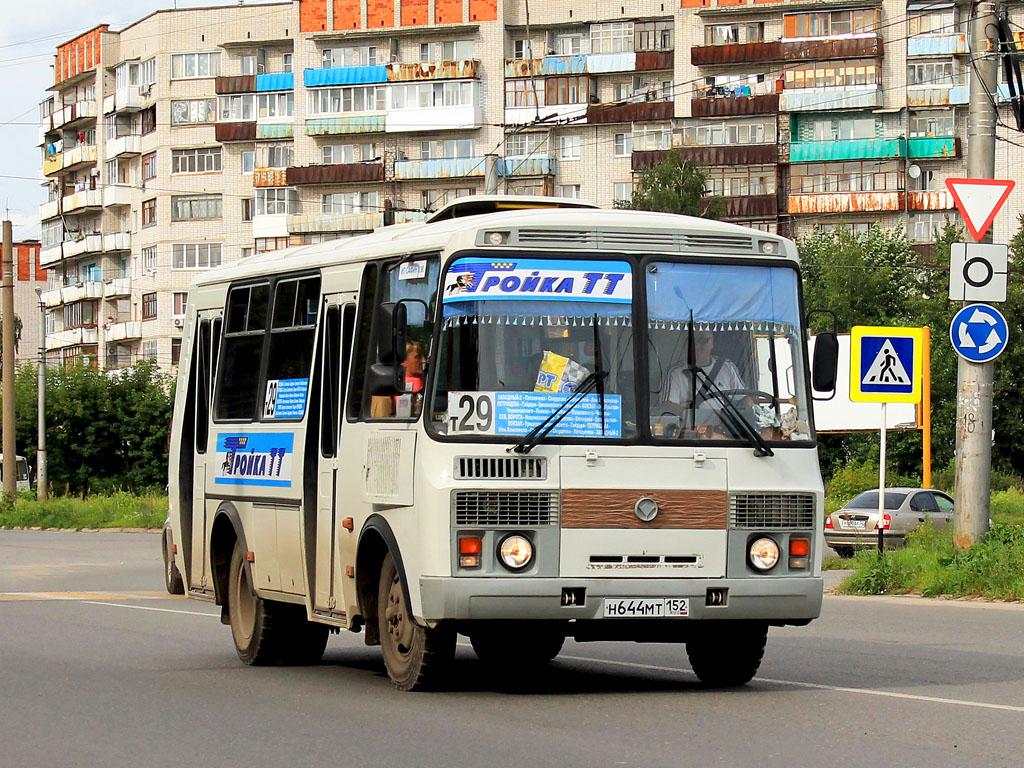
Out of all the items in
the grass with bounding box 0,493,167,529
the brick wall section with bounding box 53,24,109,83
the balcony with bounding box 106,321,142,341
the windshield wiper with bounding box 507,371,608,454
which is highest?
the brick wall section with bounding box 53,24,109,83

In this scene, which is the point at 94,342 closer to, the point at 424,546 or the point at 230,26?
the point at 230,26

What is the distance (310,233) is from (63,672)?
79.7m

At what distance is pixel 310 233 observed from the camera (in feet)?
303

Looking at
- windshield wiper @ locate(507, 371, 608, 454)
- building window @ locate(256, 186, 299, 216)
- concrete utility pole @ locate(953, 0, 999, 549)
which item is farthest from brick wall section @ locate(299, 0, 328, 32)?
windshield wiper @ locate(507, 371, 608, 454)

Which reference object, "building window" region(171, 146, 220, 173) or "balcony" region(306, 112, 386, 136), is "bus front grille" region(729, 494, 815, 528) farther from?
"building window" region(171, 146, 220, 173)

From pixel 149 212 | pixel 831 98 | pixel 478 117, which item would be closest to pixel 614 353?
pixel 831 98

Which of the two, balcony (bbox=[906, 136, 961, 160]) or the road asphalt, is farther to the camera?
balcony (bbox=[906, 136, 961, 160])

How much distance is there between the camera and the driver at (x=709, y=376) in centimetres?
1117

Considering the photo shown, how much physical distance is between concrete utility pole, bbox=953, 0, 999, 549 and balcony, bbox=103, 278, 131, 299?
88431mm

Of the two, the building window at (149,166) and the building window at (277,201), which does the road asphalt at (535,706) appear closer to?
the building window at (277,201)

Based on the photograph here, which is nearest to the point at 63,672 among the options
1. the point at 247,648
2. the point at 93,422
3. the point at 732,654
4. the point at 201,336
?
the point at 247,648

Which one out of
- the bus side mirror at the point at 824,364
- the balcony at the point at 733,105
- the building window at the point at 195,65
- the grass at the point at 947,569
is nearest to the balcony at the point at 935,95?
the balcony at the point at 733,105

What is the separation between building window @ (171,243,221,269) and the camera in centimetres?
9881

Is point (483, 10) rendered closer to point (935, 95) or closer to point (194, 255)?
point (194, 255)
